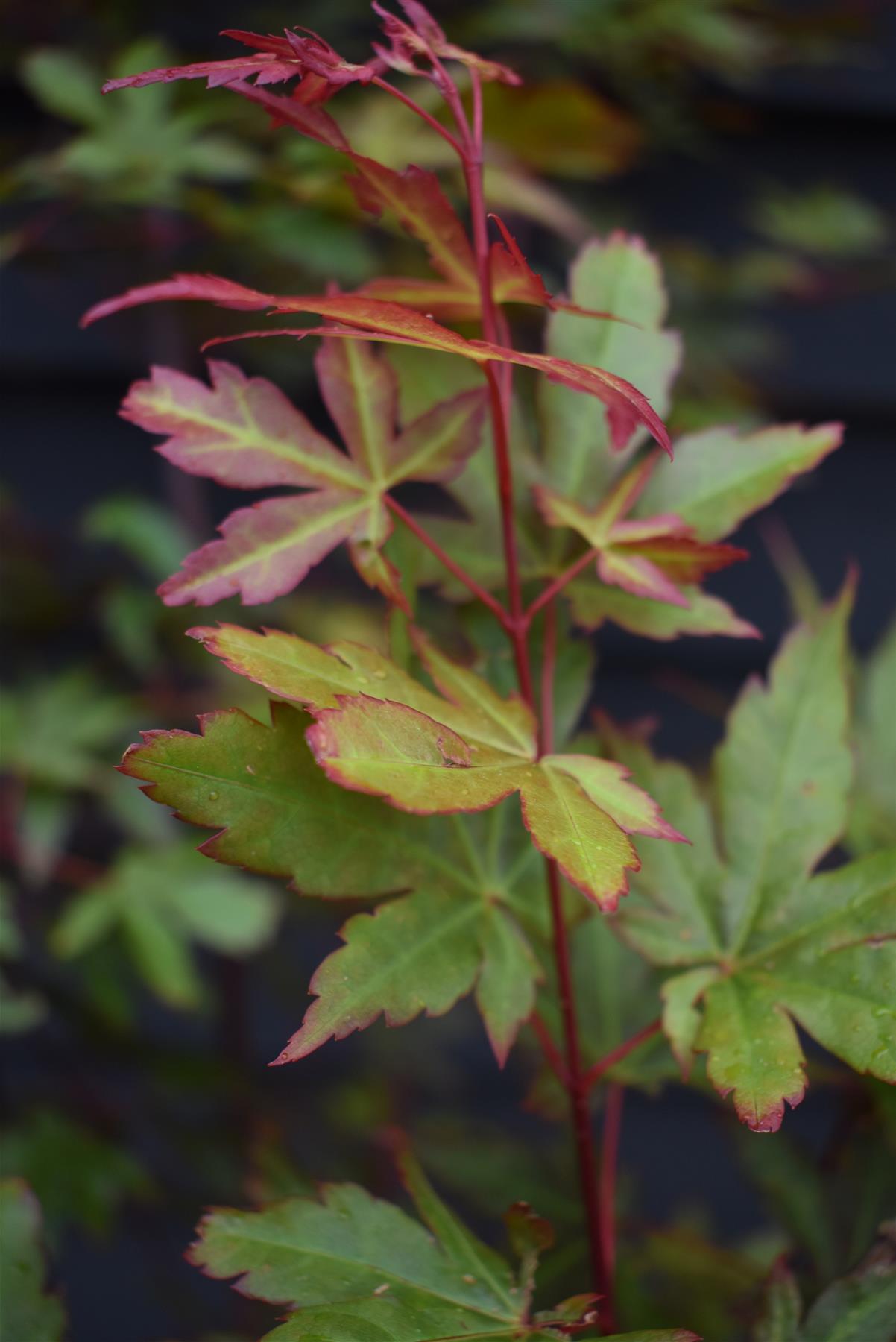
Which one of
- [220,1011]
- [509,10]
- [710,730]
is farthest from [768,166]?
[220,1011]

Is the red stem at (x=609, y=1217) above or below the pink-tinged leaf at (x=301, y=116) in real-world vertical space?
below

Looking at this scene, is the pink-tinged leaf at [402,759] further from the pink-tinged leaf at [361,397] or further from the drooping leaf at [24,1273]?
the drooping leaf at [24,1273]

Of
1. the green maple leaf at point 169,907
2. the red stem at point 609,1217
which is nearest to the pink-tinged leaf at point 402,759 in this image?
the red stem at point 609,1217

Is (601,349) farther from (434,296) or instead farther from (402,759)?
(402,759)

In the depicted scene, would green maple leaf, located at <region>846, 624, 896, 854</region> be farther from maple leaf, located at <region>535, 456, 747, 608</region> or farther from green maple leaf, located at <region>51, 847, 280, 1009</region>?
green maple leaf, located at <region>51, 847, 280, 1009</region>

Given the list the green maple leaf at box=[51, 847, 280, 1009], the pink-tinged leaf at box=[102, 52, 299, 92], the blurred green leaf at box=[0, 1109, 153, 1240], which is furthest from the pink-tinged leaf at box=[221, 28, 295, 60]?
the blurred green leaf at box=[0, 1109, 153, 1240]

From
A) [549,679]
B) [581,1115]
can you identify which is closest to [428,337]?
[549,679]
